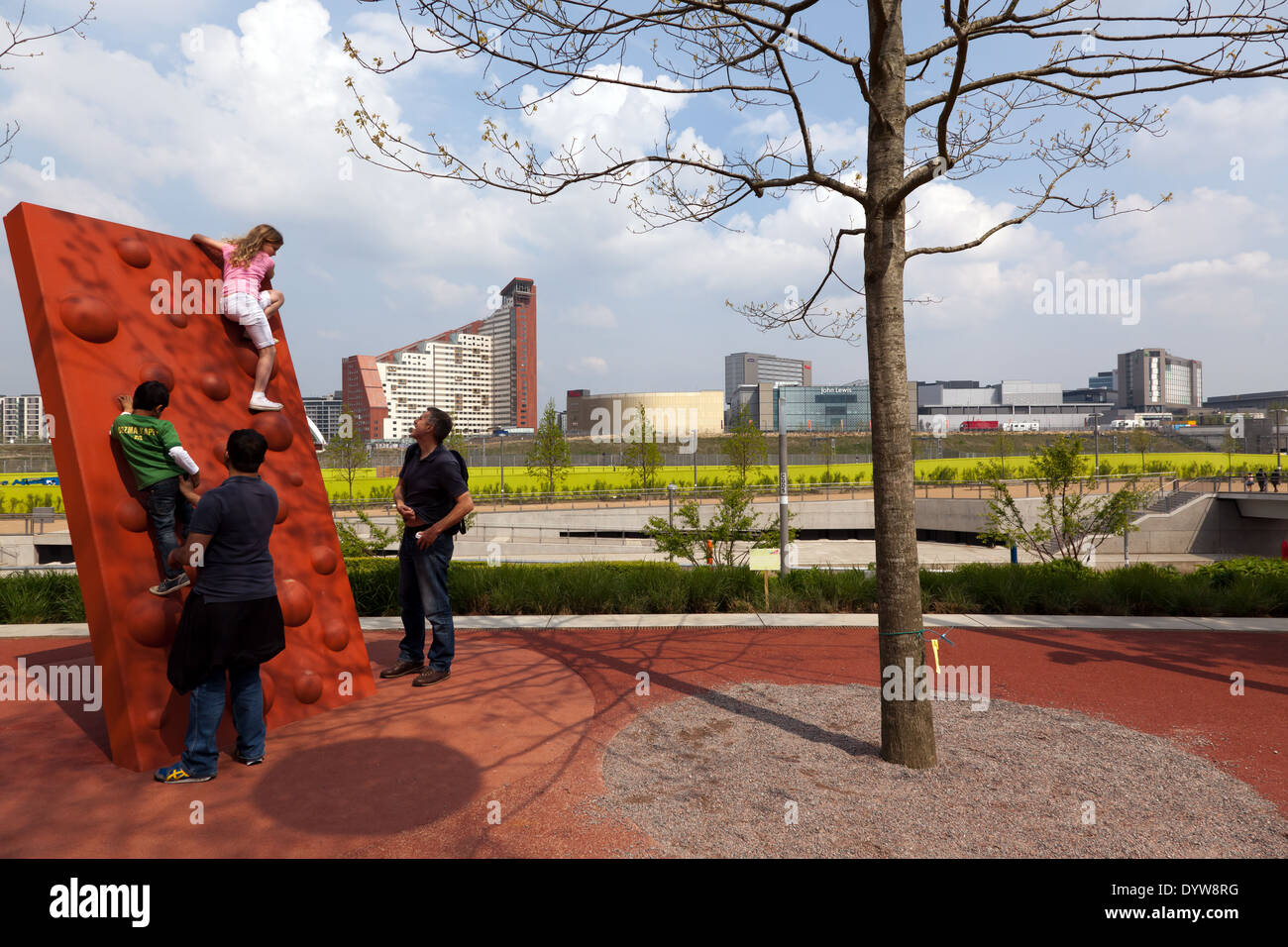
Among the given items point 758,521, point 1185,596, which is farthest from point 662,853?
point 758,521

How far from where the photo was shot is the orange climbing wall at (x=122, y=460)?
4379mm

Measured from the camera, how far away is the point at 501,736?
494 centimetres

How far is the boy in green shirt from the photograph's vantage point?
4559mm

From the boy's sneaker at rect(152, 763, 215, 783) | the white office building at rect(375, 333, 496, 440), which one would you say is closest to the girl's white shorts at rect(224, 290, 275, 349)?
the boy's sneaker at rect(152, 763, 215, 783)

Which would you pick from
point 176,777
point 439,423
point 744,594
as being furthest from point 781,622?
point 176,777

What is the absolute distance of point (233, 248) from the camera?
568 centimetres

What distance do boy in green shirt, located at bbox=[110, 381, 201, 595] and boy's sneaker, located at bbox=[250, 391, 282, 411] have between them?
0.87 m

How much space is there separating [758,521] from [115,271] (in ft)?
93.8

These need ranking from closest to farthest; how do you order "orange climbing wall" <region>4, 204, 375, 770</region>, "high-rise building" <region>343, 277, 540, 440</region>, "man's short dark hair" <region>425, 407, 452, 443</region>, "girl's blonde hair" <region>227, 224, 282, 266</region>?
"orange climbing wall" <region>4, 204, 375, 770</region> < "girl's blonde hair" <region>227, 224, 282, 266</region> < "man's short dark hair" <region>425, 407, 452, 443</region> < "high-rise building" <region>343, 277, 540, 440</region>

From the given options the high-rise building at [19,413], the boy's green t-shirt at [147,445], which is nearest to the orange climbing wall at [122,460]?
the boy's green t-shirt at [147,445]

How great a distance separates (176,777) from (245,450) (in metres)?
1.91

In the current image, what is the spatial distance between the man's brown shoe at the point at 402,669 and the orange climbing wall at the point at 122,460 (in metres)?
0.48

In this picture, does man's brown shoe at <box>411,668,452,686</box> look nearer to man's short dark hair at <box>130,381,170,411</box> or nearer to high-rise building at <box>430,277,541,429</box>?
man's short dark hair at <box>130,381,170,411</box>

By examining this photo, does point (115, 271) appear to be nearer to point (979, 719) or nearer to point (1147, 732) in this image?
point (979, 719)
